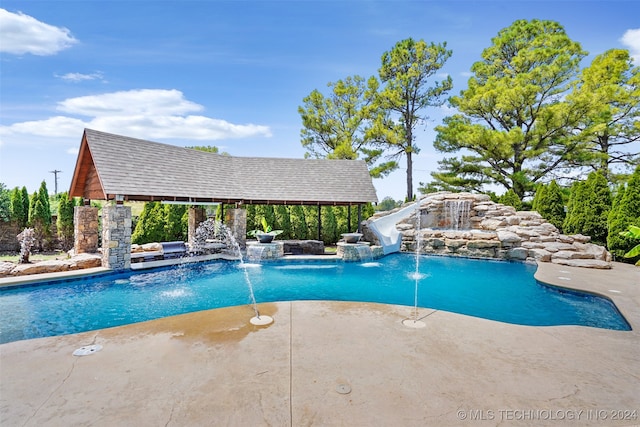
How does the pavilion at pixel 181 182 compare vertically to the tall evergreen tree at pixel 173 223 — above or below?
above

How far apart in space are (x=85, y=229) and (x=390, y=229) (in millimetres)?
13809

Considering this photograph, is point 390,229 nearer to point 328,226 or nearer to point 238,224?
point 328,226

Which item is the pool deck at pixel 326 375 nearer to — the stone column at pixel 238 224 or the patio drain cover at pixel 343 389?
the patio drain cover at pixel 343 389

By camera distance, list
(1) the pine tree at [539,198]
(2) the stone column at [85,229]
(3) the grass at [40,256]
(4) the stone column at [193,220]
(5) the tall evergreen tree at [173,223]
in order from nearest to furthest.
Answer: (2) the stone column at [85,229] → (3) the grass at [40,256] → (4) the stone column at [193,220] → (5) the tall evergreen tree at [173,223] → (1) the pine tree at [539,198]

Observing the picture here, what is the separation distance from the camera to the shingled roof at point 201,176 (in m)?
11.1

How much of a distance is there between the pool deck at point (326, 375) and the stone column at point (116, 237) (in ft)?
22.2

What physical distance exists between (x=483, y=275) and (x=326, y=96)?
18.9m

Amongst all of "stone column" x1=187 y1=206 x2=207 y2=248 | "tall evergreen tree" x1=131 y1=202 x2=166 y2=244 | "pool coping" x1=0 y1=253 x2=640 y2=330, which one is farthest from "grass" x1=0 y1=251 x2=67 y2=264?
"stone column" x1=187 y1=206 x2=207 y2=248

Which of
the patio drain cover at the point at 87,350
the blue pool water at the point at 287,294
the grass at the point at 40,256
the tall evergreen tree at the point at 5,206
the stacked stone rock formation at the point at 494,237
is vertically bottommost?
the blue pool water at the point at 287,294

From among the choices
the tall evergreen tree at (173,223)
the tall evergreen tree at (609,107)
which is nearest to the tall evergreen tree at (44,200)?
the tall evergreen tree at (173,223)

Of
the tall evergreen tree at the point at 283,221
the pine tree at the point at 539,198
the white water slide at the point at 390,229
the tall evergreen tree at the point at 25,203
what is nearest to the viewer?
the tall evergreen tree at the point at 25,203

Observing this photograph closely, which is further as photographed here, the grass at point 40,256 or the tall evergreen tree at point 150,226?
the tall evergreen tree at point 150,226

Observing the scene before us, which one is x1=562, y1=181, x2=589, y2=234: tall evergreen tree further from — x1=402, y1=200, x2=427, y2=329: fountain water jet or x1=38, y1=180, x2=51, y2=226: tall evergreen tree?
x1=38, y1=180, x2=51, y2=226: tall evergreen tree

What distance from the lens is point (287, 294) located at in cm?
830
